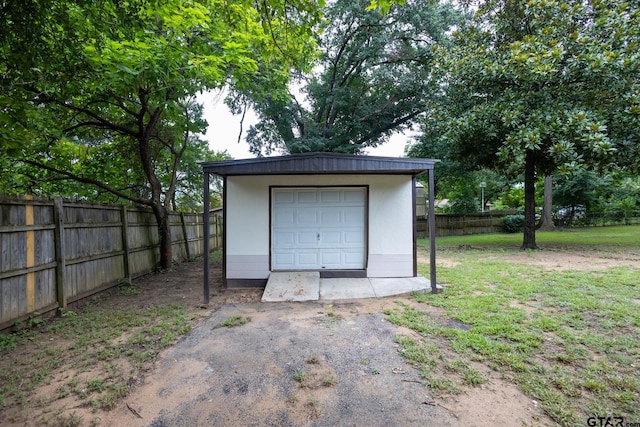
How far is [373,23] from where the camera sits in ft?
39.3

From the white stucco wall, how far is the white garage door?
0.24 meters

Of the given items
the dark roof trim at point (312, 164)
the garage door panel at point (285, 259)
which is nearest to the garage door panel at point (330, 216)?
the garage door panel at point (285, 259)

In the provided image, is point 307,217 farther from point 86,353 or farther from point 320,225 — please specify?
point 86,353

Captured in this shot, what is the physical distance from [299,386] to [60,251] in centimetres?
412

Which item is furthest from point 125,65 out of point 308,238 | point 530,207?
point 530,207

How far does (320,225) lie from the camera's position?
21.6 feet

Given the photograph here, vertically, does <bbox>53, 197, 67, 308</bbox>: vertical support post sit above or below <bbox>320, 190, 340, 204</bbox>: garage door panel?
below

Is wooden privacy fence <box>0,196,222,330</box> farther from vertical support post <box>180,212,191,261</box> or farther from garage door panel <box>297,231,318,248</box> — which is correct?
garage door panel <box>297,231,318,248</box>

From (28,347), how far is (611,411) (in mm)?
5419

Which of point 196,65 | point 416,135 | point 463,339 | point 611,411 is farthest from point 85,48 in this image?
point 416,135

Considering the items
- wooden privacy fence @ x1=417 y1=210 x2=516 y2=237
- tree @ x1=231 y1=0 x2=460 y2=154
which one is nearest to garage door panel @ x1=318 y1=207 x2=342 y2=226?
tree @ x1=231 y1=0 x2=460 y2=154

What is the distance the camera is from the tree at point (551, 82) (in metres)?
7.22

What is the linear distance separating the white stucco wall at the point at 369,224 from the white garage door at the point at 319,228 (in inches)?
9.4

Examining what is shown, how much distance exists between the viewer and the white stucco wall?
6.29 meters
